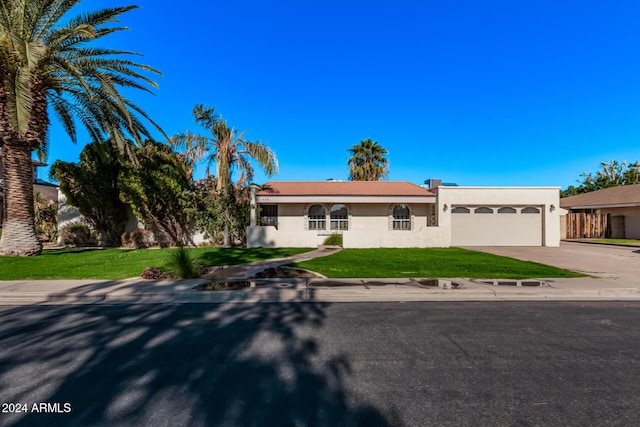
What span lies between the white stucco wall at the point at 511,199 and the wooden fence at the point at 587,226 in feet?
24.9

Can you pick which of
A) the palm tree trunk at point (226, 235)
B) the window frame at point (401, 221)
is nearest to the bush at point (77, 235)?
the palm tree trunk at point (226, 235)

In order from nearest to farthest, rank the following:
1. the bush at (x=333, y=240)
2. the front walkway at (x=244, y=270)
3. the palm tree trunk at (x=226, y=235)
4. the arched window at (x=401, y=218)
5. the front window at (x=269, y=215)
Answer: the front walkway at (x=244, y=270), the palm tree trunk at (x=226, y=235), the bush at (x=333, y=240), the front window at (x=269, y=215), the arched window at (x=401, y=218)

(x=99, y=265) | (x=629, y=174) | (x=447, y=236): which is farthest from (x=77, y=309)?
(x=629, y=174)

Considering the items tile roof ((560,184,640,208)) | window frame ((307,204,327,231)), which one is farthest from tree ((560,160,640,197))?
window frame ((307,204,327,231))

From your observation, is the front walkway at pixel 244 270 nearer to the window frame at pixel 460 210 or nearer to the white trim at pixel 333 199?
the white trim at pixel 333 199

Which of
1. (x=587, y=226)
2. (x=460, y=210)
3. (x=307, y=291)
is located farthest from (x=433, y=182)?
(x=307, y=291)

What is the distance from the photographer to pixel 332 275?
950 centimetres

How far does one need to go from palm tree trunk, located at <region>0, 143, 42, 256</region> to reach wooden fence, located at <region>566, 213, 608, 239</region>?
110 ft

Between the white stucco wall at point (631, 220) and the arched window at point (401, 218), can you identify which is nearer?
the arched window at point (401, 218)

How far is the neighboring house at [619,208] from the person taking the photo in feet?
77.2

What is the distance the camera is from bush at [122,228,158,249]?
19.0m

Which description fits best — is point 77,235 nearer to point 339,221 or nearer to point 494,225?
point 339,221

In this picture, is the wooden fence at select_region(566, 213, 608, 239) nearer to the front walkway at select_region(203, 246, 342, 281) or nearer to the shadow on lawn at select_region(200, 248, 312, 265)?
the shadow on lawn at select_region(200, 248, 312, 265)

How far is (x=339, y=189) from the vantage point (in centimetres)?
2045
